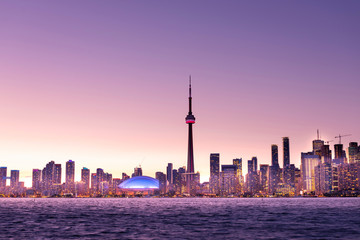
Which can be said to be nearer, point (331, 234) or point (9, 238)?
point (9, 238)

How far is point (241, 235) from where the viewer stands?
60.1 m

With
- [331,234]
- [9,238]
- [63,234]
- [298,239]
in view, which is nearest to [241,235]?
[298,239]

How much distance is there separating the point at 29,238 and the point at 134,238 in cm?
1388

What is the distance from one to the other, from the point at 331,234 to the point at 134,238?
92.8 feet

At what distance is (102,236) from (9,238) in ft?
39.6

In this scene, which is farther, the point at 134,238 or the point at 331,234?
the point at 331,234

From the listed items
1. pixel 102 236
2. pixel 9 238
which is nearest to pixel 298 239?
pixel 102 236

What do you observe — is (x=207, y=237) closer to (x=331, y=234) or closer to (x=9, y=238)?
(x=331, y=234)

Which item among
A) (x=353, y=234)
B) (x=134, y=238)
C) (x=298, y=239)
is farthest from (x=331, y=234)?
(x=134, y=238)

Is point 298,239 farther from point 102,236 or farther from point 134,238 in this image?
point 102,236

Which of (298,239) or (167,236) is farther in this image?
(167,236)

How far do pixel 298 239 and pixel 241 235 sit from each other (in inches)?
330

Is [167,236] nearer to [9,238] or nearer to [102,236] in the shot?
[102,236]

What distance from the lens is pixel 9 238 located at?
186 ft
